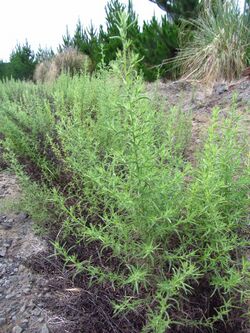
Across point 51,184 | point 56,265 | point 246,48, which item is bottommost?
point 56,265

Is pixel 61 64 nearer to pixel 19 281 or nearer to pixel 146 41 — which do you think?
pixel 146 41

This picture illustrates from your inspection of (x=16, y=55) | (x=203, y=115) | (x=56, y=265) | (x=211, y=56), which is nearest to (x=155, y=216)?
(x=56, y=265)

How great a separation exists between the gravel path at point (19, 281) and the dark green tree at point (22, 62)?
36.8ft

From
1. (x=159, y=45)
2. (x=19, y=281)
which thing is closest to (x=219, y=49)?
(x=159, y=45)

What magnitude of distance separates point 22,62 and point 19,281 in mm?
12902

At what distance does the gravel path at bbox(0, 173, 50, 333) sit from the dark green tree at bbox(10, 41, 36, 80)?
36.8 feet

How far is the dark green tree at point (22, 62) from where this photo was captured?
13.3 m

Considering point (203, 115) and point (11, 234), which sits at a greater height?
point (203, 115)

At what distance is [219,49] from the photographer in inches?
270

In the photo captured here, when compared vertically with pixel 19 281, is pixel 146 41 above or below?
above

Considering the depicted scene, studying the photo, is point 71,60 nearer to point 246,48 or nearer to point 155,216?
point 246,48

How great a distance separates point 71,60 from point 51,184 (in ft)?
30.4

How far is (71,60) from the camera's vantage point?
11.1 meters

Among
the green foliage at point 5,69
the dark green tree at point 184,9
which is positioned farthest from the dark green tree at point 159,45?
the green foliage at point 5,69
